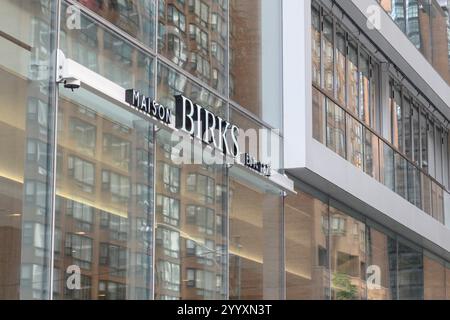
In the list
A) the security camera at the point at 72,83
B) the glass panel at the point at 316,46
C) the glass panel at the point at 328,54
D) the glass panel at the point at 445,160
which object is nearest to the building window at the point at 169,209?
the security camera at the point at 72,83

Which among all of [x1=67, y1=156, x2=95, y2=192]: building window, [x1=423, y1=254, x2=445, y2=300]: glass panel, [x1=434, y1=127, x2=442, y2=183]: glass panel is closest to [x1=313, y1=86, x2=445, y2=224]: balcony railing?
[x1=434, y1=127, x2=442, y2=183]: glass panel

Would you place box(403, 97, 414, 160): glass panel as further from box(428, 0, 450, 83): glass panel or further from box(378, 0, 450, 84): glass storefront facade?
box(428, 0, 450, 83): glass panel

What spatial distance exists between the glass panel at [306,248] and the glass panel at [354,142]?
166 centimetres

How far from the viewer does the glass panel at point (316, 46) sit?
1866cm

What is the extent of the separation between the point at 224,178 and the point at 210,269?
1355 mm

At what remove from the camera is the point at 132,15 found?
45.0 ft

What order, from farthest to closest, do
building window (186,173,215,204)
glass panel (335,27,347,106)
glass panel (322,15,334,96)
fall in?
glass panel (335,27,347,106), glass panel (322,15,334,96), building window (186,173,215,204)

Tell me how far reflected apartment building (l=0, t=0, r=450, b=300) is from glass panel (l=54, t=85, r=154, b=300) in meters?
0.02

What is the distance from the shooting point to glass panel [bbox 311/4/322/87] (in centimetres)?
1866

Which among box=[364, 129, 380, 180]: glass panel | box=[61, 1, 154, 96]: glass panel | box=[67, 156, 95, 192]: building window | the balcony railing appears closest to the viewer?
box=[67, 156, 95, 192]: building window

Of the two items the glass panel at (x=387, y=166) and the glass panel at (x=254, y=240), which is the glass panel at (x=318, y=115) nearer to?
the glass panel at (x=254, y=240)

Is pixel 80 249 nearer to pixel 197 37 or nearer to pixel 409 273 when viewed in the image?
pixel 197 37

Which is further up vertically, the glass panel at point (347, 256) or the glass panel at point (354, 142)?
the glass panel at point (354, 142)

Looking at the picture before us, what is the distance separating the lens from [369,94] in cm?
2198
